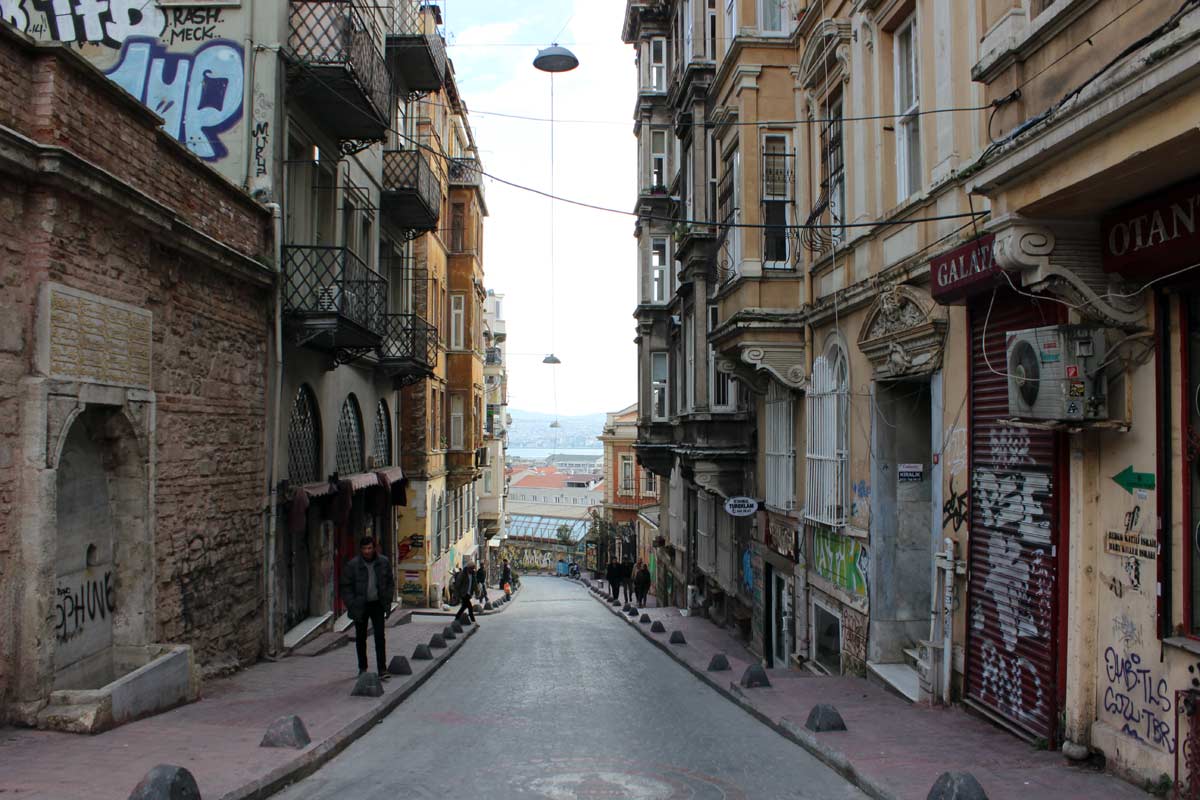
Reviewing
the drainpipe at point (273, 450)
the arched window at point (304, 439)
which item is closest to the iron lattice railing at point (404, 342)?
the arched window at point (304, 439)

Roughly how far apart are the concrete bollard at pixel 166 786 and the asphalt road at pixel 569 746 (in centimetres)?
123

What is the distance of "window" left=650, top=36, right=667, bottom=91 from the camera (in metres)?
30.3

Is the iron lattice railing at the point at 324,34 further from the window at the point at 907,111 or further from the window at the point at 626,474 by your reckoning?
the window at the point at 626,474

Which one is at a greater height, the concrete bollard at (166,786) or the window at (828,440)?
the window at (828,440)

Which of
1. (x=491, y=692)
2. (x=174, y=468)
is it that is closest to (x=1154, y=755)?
(x=491, y=692)

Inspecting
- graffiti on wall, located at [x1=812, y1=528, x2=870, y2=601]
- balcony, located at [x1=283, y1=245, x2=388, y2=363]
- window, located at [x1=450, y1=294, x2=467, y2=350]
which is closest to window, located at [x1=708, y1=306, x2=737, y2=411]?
graffiti on wall, located at [x1=812, y1=528, x2=870, y2=601]

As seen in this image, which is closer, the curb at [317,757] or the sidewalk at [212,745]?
the sidewalk at [212,745]

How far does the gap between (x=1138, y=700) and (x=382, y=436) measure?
1856 cm

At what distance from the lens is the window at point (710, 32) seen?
67.2ft

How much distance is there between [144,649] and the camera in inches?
374

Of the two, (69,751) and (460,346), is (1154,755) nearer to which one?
(69,751)

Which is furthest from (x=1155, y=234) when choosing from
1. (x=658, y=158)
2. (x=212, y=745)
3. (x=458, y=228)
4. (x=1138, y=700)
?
(x=458, y=228)

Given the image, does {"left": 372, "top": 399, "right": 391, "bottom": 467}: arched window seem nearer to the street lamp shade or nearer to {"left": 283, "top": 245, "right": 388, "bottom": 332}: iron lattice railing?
{"left": 283, "top": 245, "right": 388, "bottom": 332}: iron lattice railing

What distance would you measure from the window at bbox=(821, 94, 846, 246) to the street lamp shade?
15.5ft
